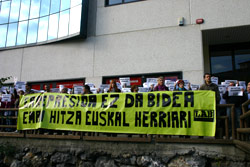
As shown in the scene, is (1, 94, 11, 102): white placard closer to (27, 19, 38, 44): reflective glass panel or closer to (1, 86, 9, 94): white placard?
(1, 86, 9, 94): white placard

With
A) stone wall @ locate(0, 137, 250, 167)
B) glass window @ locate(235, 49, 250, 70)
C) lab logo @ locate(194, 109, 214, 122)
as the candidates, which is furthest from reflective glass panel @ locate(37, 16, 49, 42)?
glass window @ locate(235, 49, 250, 70)

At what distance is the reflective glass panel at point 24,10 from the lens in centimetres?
1384

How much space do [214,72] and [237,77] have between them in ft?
3.64

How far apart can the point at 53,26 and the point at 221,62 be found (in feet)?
30.6

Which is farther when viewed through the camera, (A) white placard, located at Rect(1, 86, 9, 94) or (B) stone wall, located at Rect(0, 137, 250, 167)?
(A) white placard, located at Rect(1, 86, 9, 94)

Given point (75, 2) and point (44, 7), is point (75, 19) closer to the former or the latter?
point (75, 2)

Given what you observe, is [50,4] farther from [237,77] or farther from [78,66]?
[237,77]

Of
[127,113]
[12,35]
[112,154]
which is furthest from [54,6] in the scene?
[112,154]

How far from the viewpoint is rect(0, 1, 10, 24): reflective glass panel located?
1444 cm

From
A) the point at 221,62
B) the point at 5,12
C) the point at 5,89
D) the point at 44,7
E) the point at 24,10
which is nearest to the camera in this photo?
the point at 5,89

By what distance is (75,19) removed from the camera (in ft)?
38.6

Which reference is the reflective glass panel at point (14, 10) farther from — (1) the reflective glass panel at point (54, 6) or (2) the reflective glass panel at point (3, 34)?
(1) the reflective glass panel at point (54, 6)

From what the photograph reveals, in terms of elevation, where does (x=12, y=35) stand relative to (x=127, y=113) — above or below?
above

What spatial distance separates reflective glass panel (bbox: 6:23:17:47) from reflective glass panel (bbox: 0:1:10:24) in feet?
2.26
